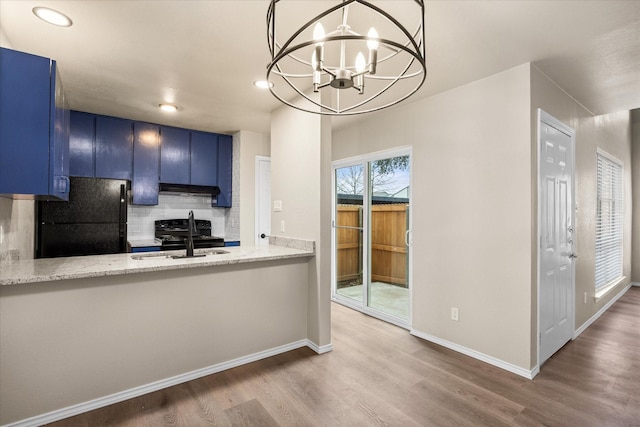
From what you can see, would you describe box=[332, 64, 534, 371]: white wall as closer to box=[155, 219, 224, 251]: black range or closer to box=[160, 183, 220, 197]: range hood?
box=[155, 219, 224, 251]: black range

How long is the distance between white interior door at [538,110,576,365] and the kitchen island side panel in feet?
7.26

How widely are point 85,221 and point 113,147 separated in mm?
1169

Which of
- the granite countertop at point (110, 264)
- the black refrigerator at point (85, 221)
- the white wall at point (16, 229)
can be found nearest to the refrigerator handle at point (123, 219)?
the black refrigerator at point (85, 221)

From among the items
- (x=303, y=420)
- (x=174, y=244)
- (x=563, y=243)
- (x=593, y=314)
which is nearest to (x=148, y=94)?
(x=174, y=244)

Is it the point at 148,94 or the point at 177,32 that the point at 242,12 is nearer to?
the point at 177,32

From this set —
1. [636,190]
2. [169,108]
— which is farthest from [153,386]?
[636,190]

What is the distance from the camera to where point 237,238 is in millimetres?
4625

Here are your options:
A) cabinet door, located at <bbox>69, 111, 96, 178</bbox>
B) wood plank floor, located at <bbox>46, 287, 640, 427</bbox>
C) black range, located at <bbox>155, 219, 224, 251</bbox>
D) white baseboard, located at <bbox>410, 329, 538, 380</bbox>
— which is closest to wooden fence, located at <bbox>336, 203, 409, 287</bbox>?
white baseboard, located at <bbox>410, 329, 538, 380</bbox>

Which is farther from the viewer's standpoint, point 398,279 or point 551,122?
point 398,279

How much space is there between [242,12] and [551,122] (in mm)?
2612

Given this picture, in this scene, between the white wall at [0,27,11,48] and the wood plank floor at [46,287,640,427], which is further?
the white wall at [0,27,11,48]

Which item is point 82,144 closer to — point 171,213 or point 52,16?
point 171,213

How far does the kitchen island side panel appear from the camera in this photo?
186cm

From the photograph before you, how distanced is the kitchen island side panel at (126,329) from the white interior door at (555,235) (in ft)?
7.26
